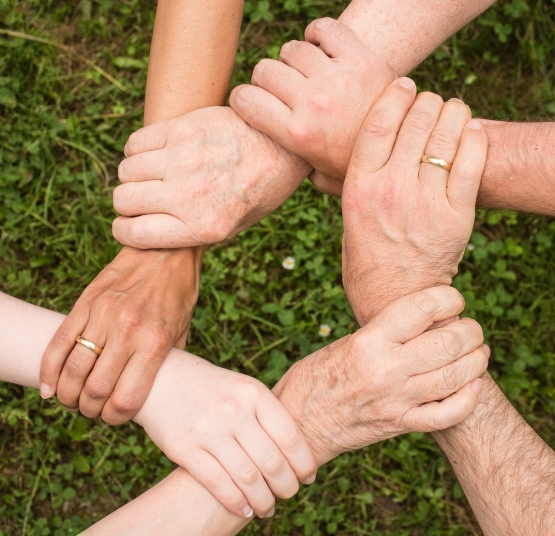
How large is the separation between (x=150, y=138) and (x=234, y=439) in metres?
1.16

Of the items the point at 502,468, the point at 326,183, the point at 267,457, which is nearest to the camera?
the point at 502,468

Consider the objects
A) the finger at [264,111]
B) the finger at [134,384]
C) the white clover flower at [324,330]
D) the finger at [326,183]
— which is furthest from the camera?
the white clover flower at [324,330]

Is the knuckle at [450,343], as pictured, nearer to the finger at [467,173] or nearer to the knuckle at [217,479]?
the finger at [467,173]

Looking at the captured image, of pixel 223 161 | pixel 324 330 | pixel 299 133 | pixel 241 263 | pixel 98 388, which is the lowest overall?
pixel 324 330

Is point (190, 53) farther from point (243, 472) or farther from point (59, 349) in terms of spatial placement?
point (243, 472)

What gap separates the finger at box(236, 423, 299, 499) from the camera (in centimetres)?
205

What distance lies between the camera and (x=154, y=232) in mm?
2354

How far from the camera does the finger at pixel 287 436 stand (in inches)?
81.9

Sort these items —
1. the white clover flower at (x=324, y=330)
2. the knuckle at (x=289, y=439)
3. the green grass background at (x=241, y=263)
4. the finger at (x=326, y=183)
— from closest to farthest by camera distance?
the knuckle at (x=289, y=439)
the finger at (x=326, y=183)
the green grass background at (x=241, y=263)
the white clover flower at (x=324, y=330)

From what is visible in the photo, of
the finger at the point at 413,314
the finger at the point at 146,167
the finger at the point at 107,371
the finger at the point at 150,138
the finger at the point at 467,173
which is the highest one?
the finger at the point at 467,173

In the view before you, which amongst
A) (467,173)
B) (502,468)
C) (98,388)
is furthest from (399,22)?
(98,388)

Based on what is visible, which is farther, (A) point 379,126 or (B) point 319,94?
(B) point 319,94

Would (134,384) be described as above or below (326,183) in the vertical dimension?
below

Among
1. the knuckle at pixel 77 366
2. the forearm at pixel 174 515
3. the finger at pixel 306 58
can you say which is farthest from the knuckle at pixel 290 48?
the forearm at pixel 174 515
